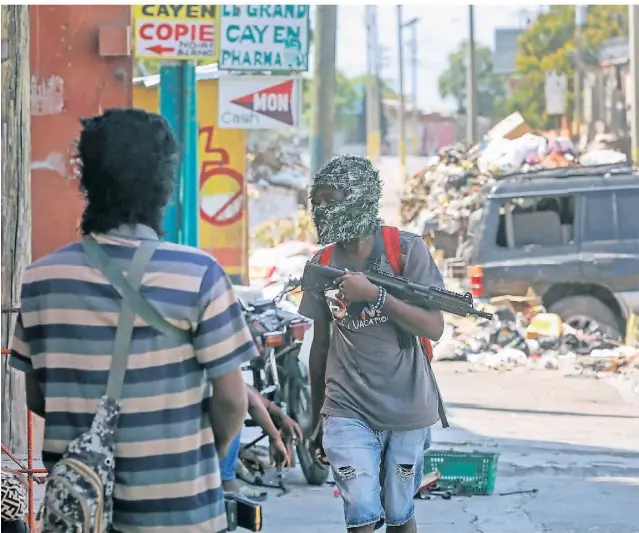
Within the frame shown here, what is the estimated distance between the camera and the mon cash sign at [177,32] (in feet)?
27.8

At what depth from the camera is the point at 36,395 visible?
360 cm

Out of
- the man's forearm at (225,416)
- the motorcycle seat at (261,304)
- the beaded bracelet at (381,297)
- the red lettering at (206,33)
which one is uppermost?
the red lettering at (206,33)

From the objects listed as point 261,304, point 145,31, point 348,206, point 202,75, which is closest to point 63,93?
point 145,31

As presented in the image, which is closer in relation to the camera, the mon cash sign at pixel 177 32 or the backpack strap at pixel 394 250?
the backpack strap at pixel 394 250

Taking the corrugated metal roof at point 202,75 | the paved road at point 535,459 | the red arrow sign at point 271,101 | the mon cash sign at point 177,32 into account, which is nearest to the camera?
the paved road at point 535,459

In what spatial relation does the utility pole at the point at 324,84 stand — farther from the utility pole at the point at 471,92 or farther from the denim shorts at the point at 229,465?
the utility pole at the point at 471,92

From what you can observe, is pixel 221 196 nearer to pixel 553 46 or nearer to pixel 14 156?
pixel 14 156

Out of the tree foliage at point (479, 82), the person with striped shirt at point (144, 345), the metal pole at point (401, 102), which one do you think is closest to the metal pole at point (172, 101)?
the person with striped shirt at point (144, 345)

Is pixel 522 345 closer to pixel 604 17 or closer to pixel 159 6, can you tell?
pixel 159 6

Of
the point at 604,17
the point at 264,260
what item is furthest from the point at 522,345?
the point at 604,17

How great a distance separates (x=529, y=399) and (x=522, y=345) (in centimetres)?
297

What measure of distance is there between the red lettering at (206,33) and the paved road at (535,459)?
112 inches

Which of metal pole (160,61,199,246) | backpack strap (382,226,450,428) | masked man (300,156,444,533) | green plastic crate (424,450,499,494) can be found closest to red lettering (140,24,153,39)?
metal pole (160,61,199,246)

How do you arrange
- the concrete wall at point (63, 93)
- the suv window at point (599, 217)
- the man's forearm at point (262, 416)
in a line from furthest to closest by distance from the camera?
the suv window at point (599, 217)
the concrete wall at point (63, 93)
the man's forearm at point (262, 416)
